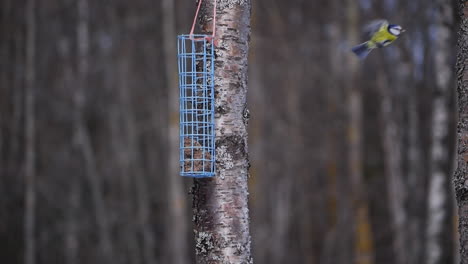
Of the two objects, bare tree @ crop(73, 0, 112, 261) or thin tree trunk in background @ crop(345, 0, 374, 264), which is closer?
thin tree trunk in background @ crop(345, 0, 374, 264)

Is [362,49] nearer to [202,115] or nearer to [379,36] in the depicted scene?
[379,36]

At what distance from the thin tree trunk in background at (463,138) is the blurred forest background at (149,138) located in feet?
25.4

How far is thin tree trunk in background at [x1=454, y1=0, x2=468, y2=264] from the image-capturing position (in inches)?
127

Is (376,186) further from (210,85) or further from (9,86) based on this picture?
(210,85)

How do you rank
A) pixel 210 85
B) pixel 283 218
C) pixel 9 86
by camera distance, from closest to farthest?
1. pixel 210 85
2. pixel 9 86
3. pixel 283 218

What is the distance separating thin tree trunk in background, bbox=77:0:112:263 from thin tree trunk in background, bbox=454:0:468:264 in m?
10.1

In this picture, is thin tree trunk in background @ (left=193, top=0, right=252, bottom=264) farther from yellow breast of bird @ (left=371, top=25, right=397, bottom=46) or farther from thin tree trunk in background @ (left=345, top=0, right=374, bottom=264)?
thin tree trunk in background @ (left=345, top=0, right=374, bottom=264)

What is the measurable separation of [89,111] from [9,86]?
216cm

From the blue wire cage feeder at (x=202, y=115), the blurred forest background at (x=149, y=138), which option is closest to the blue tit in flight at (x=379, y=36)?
the blue wire cage feeder at (x=202, y=115)

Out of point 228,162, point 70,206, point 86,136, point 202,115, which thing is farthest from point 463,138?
point 70,206

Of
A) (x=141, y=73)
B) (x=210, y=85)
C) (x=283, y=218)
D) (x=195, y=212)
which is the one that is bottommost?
Result: (x=283, y=218)

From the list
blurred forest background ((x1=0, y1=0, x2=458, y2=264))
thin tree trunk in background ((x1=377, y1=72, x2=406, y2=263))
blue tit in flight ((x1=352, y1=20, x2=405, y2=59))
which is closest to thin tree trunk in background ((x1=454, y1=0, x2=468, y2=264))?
blue tit in flight ((x1=352, y1=20, x2=405, y2=59))

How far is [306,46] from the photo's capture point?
12.9 metres

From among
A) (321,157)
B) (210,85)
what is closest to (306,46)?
(321,157)
